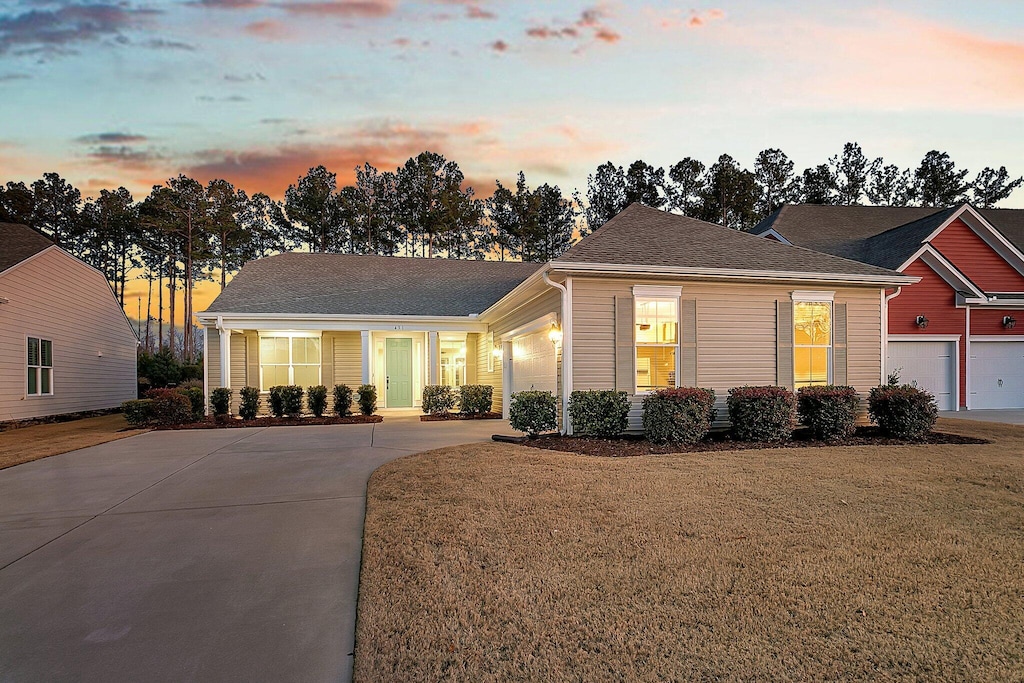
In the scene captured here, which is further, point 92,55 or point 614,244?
point 92,55

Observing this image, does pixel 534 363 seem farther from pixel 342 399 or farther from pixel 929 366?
pixel 929 366

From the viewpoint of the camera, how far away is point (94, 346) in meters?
18.4

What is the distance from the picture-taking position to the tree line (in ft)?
103

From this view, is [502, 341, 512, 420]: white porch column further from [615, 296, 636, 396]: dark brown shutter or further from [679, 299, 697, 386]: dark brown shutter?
[679, 299, 697, 386]: dark brown shutter

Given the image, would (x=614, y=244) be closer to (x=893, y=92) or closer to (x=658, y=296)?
(x=658, y=296)

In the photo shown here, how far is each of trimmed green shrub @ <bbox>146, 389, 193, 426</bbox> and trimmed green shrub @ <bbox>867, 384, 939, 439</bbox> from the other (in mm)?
14882

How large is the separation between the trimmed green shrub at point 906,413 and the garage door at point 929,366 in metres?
6.51

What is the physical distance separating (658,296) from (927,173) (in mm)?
32620

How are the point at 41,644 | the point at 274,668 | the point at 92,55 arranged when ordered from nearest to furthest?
the point at 274,668
the point at 41,644
the point at 92,55

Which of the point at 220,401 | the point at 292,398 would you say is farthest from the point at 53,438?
the point at 292,398

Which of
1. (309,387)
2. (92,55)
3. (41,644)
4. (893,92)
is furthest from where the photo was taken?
(309,387)

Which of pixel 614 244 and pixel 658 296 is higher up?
pixel 614 244

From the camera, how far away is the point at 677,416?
8.59 metres

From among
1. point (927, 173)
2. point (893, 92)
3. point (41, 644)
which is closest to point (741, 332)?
point (893, 92)
